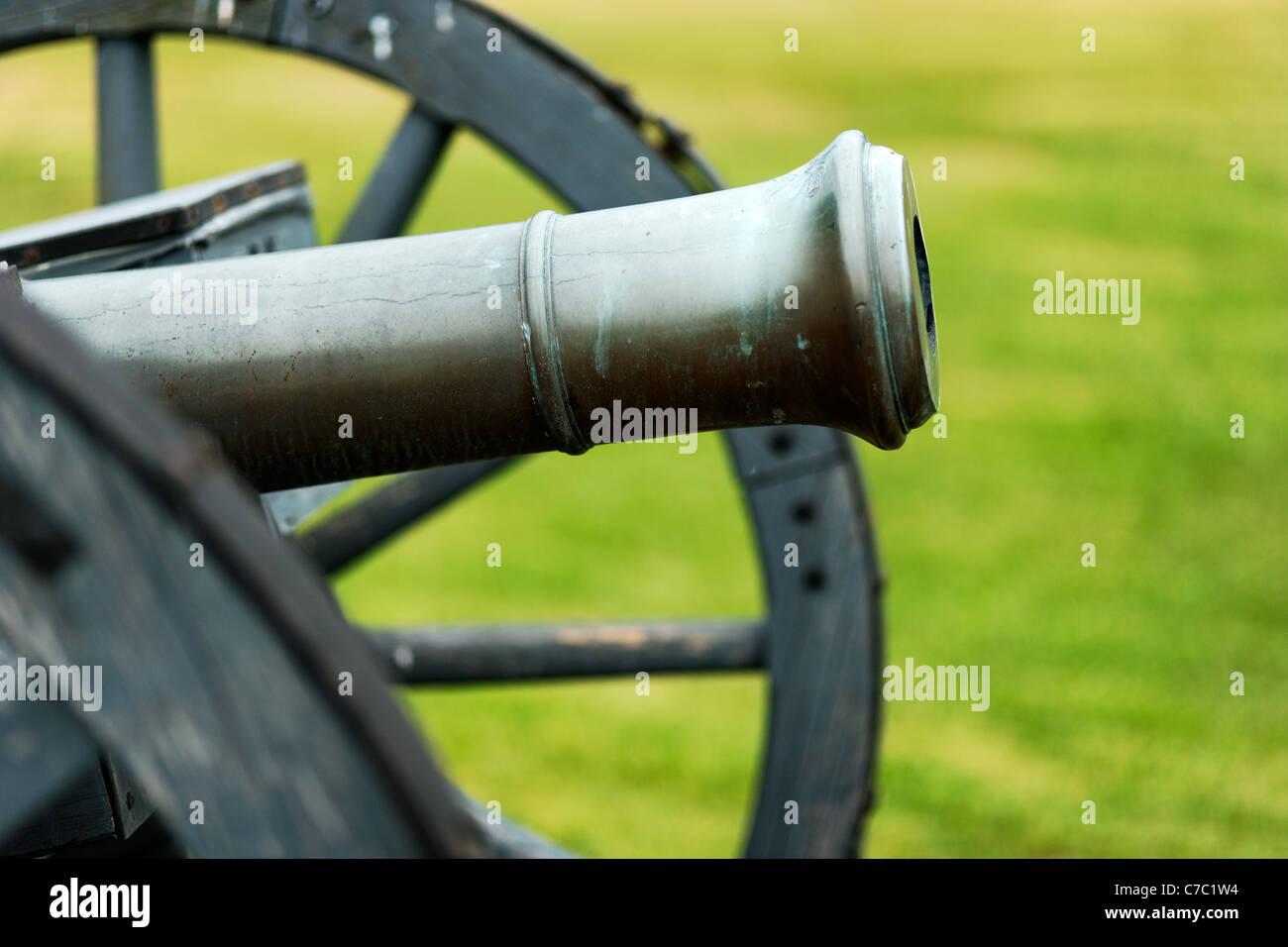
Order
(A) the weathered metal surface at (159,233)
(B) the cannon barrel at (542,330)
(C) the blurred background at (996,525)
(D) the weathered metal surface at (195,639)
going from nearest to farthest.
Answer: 1. (D) the weathered metal surface at (195,639)
2. (B) the cannon barrel at (542,330)
3. (A) the weathered metal surface at (159,233)
4. (C) the blurred background at (996,525)

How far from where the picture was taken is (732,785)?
3.48 metres

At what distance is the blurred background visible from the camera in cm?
339

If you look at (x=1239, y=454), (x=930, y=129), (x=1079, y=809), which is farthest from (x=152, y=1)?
(x=930, y=129)

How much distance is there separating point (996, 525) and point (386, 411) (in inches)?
142

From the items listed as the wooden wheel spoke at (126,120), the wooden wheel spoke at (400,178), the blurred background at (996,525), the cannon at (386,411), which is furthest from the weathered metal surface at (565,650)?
the blurred background at (996,525)

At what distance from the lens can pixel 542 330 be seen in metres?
1.45

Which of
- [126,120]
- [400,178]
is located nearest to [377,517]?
[400,178]

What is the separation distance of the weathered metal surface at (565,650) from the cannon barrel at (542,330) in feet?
2.64

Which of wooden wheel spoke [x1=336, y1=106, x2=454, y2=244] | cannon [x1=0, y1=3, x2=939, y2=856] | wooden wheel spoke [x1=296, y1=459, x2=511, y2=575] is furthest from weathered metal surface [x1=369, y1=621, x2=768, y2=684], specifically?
wooden wheel spoke [x1=336, y1=106, x2=454, y2=244]

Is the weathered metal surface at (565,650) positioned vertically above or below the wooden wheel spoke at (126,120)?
below

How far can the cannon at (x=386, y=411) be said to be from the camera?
868 mm

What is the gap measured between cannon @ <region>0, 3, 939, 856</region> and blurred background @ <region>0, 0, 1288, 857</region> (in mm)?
525

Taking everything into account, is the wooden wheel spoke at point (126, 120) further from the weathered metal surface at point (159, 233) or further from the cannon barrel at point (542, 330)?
the cannon barrel at point (542, 330)
